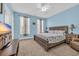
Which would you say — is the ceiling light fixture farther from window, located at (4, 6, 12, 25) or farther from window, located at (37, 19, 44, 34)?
window, located at (4, 6, 12, 25)

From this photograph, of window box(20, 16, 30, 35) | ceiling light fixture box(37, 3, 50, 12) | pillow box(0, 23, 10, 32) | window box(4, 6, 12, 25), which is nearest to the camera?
pillow box(0, 23, 10, 32)

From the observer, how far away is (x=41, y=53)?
204cm

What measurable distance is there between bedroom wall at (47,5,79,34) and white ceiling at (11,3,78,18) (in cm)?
9

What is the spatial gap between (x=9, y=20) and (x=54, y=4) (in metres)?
1.07

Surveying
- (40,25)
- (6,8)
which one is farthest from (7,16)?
(40,25)

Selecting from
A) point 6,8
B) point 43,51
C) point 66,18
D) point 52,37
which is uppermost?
point 6,8

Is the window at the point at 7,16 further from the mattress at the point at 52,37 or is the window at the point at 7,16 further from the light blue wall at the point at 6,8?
the mattress at the point at 52,37

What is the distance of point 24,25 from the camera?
2250mm

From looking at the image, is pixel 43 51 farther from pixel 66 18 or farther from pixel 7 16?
pixel 7 16

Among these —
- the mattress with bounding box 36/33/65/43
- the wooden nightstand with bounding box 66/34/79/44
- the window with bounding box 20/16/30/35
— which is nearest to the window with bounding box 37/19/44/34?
the mattress with bounding box 36/33/65/43

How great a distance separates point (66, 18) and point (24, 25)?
3.37 ft

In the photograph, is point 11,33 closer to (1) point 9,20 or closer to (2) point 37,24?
(1) point 9,20

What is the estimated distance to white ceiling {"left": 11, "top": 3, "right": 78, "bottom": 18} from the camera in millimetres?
2088

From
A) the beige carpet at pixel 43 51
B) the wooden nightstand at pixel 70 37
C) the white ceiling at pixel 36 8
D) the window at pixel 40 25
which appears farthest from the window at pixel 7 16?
the wooden nightstand at pixel 70 37
